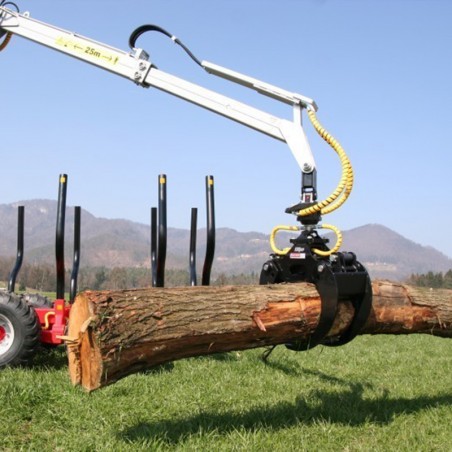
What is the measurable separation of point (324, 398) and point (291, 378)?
3.66ft

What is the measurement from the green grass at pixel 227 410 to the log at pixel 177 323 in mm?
654

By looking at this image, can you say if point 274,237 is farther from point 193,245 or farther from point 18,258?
point 18,258

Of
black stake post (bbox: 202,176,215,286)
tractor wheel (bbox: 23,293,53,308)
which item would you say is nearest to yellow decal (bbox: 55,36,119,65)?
black stake post (bbox: 202,176,215,286)

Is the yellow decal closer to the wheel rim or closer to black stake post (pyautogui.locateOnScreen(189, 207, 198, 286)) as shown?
black stake post (pyautogui.locateOnScreen(189, 207, 198, 286))

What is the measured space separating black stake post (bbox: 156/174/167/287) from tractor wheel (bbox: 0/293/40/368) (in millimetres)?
1566

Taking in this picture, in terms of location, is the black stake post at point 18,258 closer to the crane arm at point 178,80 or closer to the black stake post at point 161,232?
the black stake post at point 161,232

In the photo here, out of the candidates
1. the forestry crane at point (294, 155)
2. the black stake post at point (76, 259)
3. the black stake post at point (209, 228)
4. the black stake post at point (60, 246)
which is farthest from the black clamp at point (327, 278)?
the black stake post at point (76, 259)

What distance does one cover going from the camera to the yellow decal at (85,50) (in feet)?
21.1

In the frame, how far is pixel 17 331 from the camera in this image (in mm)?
6832

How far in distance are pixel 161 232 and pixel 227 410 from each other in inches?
99.3

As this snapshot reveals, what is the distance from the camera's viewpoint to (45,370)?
6.96 m

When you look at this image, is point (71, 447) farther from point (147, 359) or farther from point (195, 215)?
point (195, 215)

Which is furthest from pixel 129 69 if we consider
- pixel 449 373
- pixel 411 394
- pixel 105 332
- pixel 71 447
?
pixel 449 373

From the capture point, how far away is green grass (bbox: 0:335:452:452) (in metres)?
4.40
